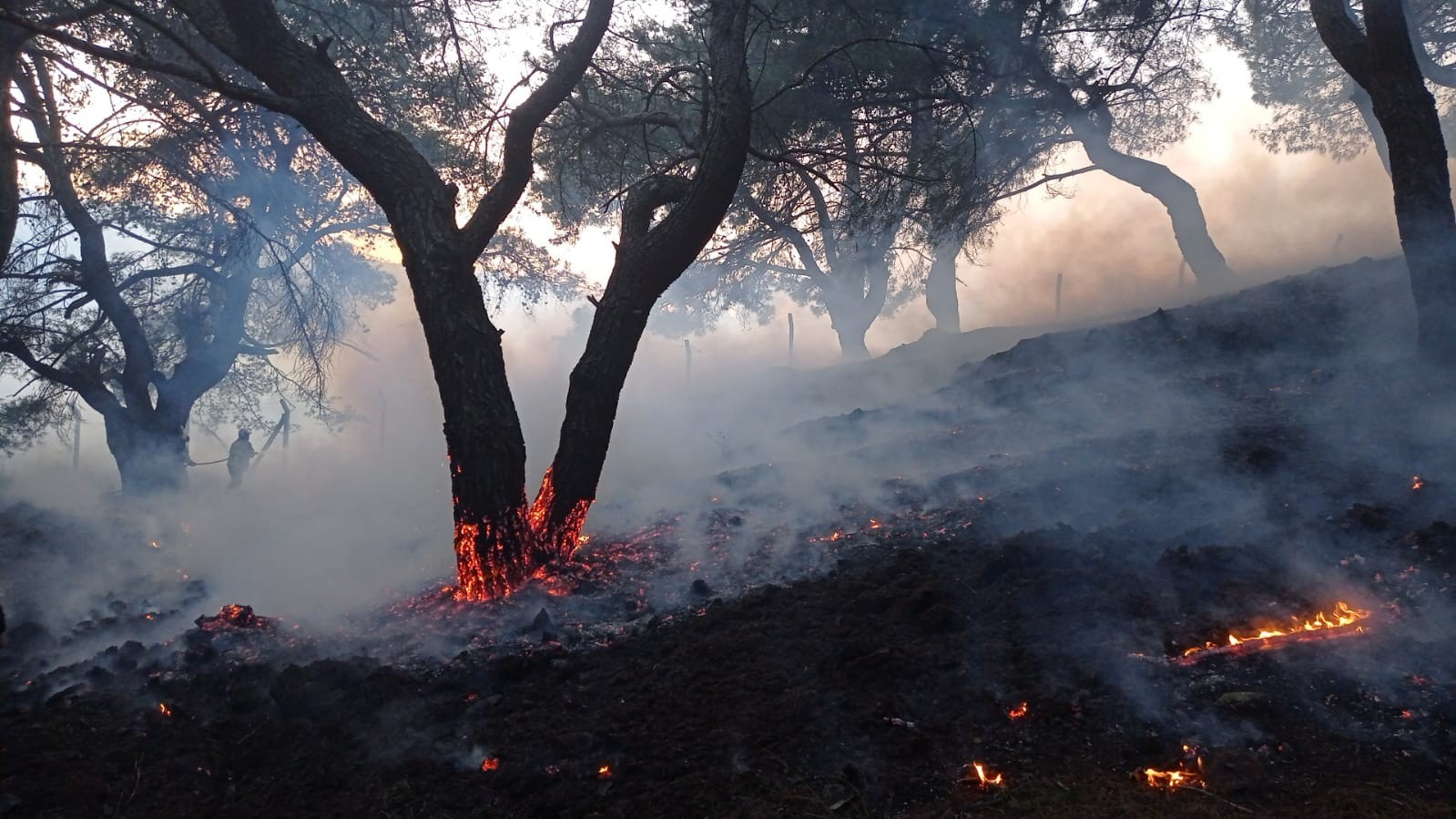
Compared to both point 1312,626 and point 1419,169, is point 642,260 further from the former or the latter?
point 1419,169

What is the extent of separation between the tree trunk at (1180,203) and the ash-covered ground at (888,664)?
31.3 feet

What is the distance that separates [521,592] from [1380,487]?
5474 millimetres

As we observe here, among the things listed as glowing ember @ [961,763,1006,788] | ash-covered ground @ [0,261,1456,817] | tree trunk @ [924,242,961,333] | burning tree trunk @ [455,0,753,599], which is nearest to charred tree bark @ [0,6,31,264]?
ash-covered ground @ [0,261,1456,817]

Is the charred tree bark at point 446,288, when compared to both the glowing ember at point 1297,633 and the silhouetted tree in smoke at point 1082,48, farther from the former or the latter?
the silhouetted tree in smoke at point 1082,48

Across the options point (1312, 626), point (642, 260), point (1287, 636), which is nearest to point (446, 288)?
point (642, 260)

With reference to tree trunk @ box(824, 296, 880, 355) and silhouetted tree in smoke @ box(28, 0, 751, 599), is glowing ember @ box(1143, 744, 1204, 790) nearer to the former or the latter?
silhouetted tree in smoke @ box(28, 0, 751, 599)

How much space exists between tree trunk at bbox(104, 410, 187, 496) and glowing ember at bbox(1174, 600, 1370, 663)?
1329cm

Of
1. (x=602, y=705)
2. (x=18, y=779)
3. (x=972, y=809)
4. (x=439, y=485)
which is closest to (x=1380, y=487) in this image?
(x=972, y=809)

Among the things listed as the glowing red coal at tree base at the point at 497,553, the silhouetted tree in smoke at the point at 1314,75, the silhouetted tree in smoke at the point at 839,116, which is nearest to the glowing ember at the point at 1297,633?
the glowing red coal at tree base at the point at 497,553

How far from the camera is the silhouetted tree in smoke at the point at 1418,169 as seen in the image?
20.4ft

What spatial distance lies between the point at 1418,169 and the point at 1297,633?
4.66 m

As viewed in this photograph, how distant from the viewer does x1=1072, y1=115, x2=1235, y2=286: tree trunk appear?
1567 centimetres

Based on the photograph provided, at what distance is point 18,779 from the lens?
3320 mm

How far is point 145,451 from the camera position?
12.3 meters
